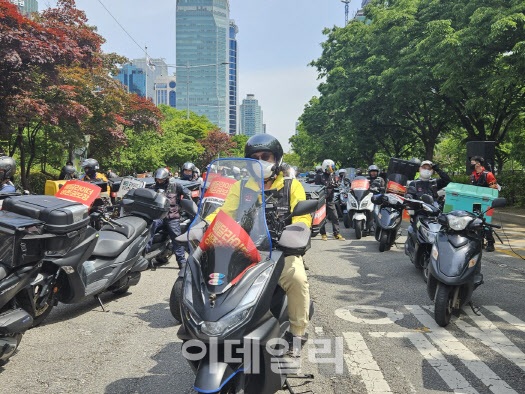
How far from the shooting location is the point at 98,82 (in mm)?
19531

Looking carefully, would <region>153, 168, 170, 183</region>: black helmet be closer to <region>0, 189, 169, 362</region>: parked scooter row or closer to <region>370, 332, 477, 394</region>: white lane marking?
<region>0, 189, 169, 362</region>: parked scooter row

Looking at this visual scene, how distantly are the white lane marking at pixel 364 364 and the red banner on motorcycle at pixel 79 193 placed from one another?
9.75ft

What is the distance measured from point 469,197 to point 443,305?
2.02 m

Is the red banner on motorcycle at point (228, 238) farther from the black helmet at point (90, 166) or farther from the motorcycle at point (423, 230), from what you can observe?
the black helmet at point (90, 166)

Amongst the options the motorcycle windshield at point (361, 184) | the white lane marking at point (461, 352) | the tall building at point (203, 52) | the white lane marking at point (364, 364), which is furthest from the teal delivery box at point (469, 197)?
the tall building at point (203, 52)

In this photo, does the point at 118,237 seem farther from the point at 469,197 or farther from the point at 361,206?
the point at 361,206

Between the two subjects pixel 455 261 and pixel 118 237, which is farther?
pixel 118 237

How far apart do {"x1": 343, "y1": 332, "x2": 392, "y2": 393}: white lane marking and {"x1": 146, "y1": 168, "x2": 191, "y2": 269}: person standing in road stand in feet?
13.2

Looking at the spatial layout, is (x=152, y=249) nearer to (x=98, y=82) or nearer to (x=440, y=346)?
(x=440, y=346)

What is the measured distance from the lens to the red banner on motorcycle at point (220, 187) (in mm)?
3471

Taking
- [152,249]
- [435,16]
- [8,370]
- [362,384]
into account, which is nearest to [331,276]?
[152,249]

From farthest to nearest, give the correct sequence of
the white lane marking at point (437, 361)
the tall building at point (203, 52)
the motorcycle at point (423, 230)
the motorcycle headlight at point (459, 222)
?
1. the tall building at point (203, 52)
2. the motorcycle at point (423, 230)
3. the motorcycle headlight at point (459, 222)
4. the white lane marking at point (437, 361)

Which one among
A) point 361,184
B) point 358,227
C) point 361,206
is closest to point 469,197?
point 358,227

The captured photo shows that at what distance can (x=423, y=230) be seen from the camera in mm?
7012
